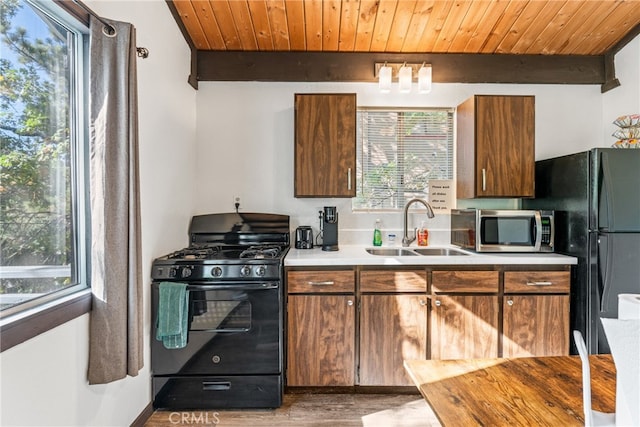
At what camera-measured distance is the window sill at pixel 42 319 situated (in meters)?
1.12

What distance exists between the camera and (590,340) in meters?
2.30

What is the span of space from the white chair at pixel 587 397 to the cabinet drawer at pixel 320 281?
169 cm

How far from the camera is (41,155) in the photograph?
55.0 inches

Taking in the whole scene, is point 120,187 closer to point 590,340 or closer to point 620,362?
point 620,362

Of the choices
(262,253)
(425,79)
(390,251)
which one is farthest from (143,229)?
(425,79)

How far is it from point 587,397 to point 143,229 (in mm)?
2073

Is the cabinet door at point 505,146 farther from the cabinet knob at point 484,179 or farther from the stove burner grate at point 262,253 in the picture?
the stove burner grate at point 262,253

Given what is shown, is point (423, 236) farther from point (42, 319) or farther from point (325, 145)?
point (42, 319)

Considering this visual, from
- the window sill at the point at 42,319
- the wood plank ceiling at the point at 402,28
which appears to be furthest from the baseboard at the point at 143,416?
the wood plank ceiling at the point at 402,28

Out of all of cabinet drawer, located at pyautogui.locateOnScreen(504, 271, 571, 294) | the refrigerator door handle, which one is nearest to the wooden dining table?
cabinet drawer, located at pyautogui.locateOnScreen(504, 271, 571, 294)

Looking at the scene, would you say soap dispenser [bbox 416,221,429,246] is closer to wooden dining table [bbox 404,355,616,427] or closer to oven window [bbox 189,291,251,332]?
oven window [bbox 189,291,251,332]

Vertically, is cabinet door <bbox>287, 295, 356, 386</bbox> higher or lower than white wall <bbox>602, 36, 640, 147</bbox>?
lower

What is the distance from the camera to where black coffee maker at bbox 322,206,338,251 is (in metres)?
2.78

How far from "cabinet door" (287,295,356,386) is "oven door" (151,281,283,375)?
0.56 ft
